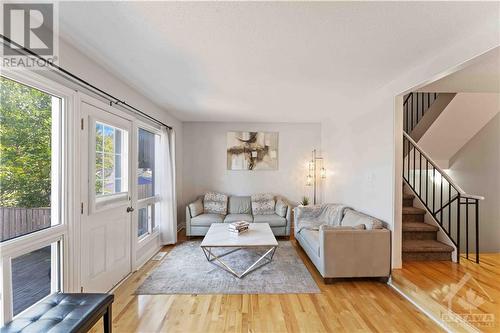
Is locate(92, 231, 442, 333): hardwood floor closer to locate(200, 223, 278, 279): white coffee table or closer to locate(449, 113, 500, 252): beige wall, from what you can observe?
locate(200, 223, 278, 279): white coffee table

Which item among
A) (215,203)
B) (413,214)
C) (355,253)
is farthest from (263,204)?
(413,214)

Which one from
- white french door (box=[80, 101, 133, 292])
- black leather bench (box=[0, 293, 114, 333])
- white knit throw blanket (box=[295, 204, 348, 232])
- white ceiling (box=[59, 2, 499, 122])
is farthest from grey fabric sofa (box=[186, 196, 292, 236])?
black leather bench (box=[0, 293, 114, 333])

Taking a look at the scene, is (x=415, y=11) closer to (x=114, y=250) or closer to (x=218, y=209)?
(x=114, y=250)

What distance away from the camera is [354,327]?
198cm

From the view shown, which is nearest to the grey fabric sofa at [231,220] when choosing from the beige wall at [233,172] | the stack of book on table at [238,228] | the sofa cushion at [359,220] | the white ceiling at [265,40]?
the beige wall at [233,172]

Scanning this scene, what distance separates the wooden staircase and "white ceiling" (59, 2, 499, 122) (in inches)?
85.4

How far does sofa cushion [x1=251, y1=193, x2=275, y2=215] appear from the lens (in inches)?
188

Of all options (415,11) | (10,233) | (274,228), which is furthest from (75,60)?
(274,228)

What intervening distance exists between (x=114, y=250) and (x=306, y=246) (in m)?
2.65

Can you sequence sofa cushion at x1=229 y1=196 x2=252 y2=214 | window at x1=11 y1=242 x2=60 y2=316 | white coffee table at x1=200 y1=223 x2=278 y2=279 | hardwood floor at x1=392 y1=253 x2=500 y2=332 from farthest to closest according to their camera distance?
1. sofa cushion at x1=229 y1=196 x2=252 y2=214
2. white coffee table at x1=200 y1=223 x2=278 y2=279
3. hardwood floor at x1=392 y1=253 x2=500 y2=332
4. window at x1=11 y1=242 x2=60 y2=316

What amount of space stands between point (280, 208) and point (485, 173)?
4070mm

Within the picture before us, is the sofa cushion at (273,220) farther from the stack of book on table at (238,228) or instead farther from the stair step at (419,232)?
the stair step at (419,232)

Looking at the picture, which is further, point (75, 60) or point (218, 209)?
point (218, 209)

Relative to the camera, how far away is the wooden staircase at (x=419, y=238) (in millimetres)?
3082
